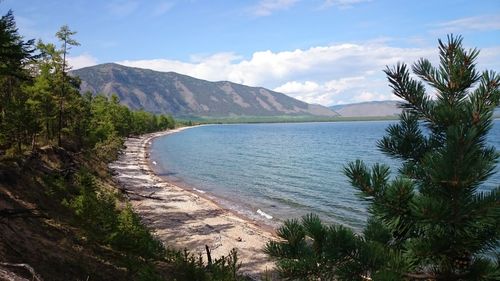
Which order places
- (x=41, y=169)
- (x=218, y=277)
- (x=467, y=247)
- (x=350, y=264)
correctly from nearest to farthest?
(x=467, y=247) < (x=350, y=264) < (x=218, y=277) < (x=41, y=169)

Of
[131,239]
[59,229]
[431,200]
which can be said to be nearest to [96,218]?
[59,229]

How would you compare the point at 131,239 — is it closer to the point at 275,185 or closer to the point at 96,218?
the point at 96,218

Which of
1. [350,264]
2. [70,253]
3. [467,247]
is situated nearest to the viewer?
[467,247]

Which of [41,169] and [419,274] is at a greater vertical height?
[419,274]

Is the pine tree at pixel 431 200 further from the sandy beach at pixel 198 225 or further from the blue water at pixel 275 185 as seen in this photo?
the blue water at pixel 275 185

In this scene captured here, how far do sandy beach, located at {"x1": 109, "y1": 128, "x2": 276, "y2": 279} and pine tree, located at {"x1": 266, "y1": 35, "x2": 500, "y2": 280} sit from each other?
1266 centimetres

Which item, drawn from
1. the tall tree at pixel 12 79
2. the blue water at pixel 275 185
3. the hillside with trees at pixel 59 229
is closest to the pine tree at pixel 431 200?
the hillside with trees at pixel 59 229

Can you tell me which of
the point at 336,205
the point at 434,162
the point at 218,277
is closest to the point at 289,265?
the point at 434,162

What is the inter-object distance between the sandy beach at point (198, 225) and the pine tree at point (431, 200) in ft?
41.6

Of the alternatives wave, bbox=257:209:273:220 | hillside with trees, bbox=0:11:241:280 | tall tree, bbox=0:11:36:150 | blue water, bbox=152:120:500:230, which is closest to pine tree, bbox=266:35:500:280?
hillside with trees, bbox=0:11:241:280

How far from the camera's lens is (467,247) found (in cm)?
331

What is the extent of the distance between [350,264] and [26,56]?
1429 centimetres

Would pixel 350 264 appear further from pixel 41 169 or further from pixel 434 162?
pixel 41 169

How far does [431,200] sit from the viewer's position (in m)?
2.97
